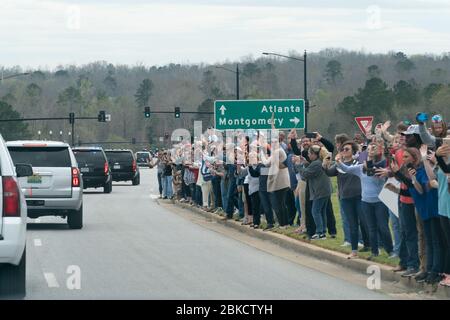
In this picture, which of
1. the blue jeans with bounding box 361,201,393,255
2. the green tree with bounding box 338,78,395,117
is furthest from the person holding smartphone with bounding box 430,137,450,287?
the green tree with bounding box 338,78,395,117

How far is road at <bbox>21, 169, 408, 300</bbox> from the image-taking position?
1377 centimetres

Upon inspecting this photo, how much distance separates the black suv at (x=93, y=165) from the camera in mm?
47000

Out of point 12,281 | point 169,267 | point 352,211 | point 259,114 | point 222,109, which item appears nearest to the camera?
point 12,281

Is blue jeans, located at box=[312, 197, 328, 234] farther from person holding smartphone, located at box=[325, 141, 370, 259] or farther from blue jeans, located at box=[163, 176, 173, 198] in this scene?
blue jeans, located at box=[163, 176, 173, 198]

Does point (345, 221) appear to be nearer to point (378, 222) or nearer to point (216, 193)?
point (378, 222)

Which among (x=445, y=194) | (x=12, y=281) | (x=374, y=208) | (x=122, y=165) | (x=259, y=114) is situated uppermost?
(x=259, y=114)

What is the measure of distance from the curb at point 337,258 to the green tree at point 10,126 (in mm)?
114841

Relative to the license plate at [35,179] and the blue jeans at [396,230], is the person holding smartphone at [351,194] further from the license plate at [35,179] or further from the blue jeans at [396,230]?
the license plate at [35,179]

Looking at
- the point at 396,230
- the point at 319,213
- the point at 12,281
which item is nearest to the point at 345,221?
the point at 319,213

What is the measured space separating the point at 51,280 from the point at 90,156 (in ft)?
106

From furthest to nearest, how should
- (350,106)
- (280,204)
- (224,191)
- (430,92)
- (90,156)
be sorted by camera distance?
1. (430,92)
2. (350,106)
3. (90,156)
4. (224,191)
5. (280,204)

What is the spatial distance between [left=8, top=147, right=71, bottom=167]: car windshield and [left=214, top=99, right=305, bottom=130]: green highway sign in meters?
7.96

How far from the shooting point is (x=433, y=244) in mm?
14125

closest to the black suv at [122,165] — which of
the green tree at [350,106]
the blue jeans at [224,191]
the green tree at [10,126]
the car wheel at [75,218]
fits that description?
the blue jeans at [224,191]
